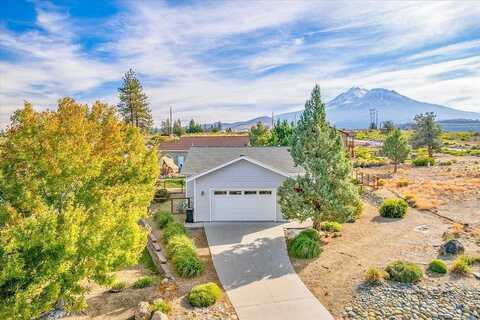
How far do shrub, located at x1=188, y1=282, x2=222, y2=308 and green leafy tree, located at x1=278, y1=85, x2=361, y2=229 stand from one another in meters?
6.46

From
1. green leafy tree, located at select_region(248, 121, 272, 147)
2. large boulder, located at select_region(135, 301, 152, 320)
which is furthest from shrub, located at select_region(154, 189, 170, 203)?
green leafy tree, located at select_region(248, 121, 272, 147)

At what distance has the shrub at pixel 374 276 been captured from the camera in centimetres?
1228

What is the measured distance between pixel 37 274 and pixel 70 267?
3.03 ft

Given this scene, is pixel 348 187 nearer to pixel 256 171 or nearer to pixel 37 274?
pixel 256 171

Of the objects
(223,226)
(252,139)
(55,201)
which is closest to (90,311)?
(55,201)

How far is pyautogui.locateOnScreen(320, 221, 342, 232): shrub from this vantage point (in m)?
18.2

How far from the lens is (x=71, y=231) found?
27.4ft

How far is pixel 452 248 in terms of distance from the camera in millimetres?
14734

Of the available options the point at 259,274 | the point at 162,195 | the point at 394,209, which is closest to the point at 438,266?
the point at 259,274

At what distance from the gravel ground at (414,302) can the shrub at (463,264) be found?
1.11 metres

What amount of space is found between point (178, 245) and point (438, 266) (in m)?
10.3

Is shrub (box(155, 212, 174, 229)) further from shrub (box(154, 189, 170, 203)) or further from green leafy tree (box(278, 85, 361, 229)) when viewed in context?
green leafy tree (box(278, 85, 361, 229))

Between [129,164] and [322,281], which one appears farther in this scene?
[129,164]

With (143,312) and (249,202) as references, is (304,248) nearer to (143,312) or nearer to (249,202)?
(249,202)
